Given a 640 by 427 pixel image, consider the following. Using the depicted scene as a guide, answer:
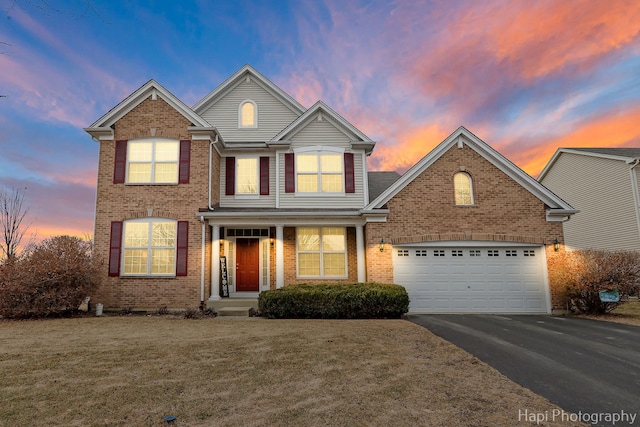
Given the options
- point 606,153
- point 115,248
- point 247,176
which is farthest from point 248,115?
point 606,153

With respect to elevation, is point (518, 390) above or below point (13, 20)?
below

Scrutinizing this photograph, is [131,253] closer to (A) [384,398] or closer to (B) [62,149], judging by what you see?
(B) [62,149]

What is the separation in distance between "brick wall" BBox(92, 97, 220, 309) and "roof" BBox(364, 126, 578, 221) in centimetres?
653

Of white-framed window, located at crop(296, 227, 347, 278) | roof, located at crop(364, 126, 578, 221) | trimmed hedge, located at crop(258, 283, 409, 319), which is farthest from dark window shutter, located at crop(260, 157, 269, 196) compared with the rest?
trimmed hedge, located at crop(258, 283, 409, 319)

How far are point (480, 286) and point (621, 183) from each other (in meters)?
11.5

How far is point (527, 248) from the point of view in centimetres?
1286

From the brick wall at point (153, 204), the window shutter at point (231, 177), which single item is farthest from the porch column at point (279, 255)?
the window shutter at point (231, 177)

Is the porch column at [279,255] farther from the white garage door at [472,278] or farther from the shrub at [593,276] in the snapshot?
the shrub at [593,276]

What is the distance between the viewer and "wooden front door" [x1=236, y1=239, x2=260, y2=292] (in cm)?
1406

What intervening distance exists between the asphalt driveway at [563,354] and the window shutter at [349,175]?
5.72 metres

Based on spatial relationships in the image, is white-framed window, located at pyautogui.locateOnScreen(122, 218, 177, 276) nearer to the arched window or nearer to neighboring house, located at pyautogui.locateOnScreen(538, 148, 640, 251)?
the arched window

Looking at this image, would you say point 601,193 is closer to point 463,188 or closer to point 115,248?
point 463,188

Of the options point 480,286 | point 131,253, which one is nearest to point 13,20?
point 131,253

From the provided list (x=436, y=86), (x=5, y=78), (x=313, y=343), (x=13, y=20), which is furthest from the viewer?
(x=436, y=86)
